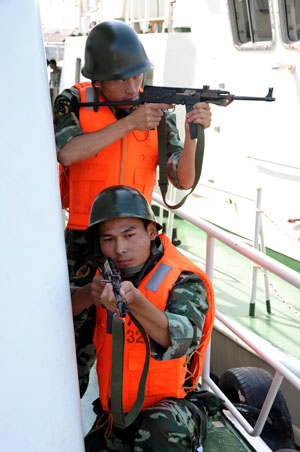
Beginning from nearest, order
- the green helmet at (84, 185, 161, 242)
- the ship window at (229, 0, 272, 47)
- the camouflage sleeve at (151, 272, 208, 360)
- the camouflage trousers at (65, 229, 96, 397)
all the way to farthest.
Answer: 1. the camouflage sleeve at (151, 272, 208, 360)
2. the green helmet at (84, 185, 161, 242)
3. the camouflage trousers at (65, 229, 96, 397)
4. the ship window at (229, 0, 272, 47)

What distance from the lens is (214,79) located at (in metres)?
6.95

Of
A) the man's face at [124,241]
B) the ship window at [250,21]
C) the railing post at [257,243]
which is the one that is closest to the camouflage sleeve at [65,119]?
the man's face at [124,241]

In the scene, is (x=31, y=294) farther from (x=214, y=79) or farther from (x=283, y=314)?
(x=214, y=79)

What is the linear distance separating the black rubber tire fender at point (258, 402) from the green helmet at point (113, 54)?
2024 millimetres

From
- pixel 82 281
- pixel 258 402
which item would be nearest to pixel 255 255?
pixel 82 281

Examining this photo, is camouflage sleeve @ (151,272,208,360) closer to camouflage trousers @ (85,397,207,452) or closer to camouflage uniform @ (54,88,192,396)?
camouflage trousers @ (85,397,207,452)

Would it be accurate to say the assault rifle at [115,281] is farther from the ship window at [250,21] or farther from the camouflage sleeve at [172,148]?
the ship window at [250,21]

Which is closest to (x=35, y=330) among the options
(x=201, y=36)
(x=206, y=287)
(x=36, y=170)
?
(x=36, y=170)

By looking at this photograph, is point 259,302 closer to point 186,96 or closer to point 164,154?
point 164,154

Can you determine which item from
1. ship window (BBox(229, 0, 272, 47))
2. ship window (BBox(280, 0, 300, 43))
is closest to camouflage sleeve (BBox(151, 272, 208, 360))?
ship window (BBox(280, 0, 300, 43))

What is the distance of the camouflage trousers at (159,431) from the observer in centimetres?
169

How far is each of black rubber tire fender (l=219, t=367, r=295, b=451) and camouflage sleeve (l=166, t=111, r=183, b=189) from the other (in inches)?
63.0

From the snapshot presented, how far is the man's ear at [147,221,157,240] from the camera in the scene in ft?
6.06

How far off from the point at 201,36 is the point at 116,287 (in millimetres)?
6231
